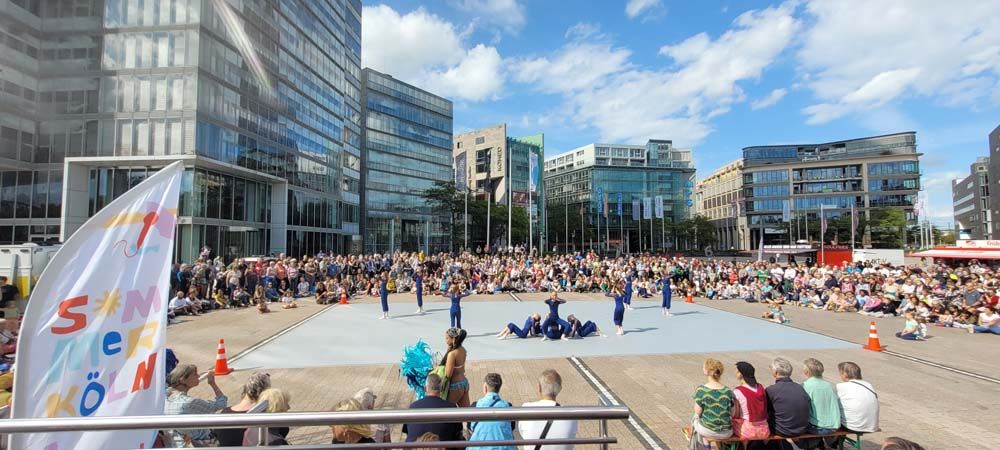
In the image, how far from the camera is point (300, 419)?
2293 millimetres

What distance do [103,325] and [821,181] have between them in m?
105

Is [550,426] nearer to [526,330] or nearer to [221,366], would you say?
[221,366]

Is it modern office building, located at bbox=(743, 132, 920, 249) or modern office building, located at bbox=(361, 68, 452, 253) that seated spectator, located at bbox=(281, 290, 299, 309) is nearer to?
modern office building, located at bbox=(361, 68, 452, 253)

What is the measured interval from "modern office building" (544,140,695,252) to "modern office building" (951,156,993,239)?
1841 inches

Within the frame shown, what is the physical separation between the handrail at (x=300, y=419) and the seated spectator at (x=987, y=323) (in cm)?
1811

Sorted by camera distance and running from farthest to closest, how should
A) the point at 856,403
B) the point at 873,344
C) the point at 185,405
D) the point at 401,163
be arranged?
the point at 401,163, the point at 873,344, the point at 856,403, the point at 185,405

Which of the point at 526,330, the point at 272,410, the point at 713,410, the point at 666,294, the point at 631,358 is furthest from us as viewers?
the point at 666,294

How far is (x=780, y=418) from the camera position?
480cm

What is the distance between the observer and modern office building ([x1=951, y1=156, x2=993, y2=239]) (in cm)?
7877

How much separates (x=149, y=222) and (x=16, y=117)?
36088 mm

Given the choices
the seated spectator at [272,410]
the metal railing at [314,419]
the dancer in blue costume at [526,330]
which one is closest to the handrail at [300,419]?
the metal railing at [314,419]

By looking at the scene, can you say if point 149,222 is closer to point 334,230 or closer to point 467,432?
point 467,432

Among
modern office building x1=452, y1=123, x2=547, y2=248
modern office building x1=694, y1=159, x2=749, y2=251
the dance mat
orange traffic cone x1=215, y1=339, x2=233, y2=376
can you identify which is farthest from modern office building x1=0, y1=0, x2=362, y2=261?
modern office building x1=694, y1=159, x2=749, y2=251

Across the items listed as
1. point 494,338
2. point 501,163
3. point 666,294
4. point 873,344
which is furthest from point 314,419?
point 501,163
